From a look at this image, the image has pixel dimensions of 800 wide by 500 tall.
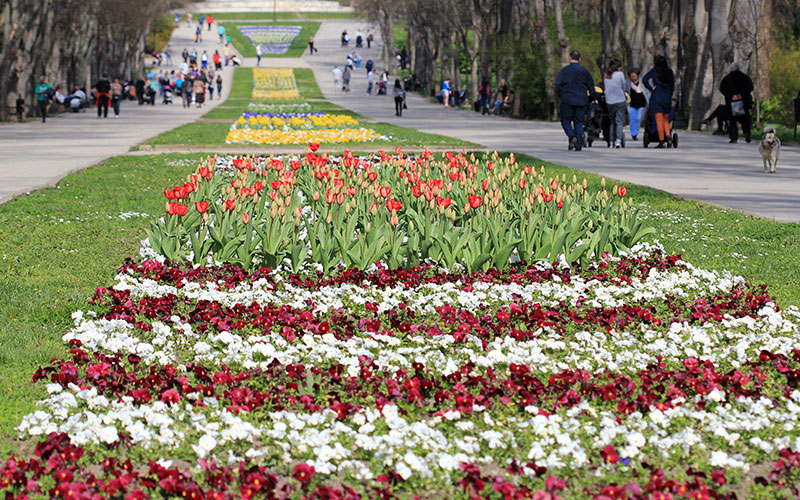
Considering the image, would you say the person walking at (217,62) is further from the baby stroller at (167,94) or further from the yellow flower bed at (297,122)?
the yellow flower bed at (297,122)

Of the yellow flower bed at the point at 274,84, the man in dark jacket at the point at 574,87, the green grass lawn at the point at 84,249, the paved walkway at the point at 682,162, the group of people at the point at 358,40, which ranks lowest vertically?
the green grass lawn at the point at 84,249

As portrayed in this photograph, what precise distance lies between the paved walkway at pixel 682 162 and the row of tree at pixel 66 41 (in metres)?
12.5

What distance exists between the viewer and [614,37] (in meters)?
33.6

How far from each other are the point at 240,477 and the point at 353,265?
453 centimetres

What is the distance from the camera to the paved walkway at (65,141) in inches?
655

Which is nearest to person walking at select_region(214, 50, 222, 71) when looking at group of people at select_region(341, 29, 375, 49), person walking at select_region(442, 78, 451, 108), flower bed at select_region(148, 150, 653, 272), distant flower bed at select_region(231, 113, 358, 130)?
group of people at select_region(341, 29, 375, 49)

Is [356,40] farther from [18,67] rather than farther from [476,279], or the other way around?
[476,279]

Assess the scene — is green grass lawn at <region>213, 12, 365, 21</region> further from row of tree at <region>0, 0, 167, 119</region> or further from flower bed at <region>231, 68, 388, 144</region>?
flower bed at <region>231, 68, 388, 144</region>

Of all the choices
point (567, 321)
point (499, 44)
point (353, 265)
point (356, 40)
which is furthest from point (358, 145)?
point (356, 40)

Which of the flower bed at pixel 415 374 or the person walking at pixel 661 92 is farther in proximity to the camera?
the person walking at pixel 661 92

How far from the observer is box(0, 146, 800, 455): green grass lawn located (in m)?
6.28

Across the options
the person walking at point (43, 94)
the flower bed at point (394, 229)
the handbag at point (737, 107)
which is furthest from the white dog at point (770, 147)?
the person walking at point (43, 94)

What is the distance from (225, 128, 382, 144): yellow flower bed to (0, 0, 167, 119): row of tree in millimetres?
10408

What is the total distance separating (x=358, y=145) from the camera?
23.3 m
